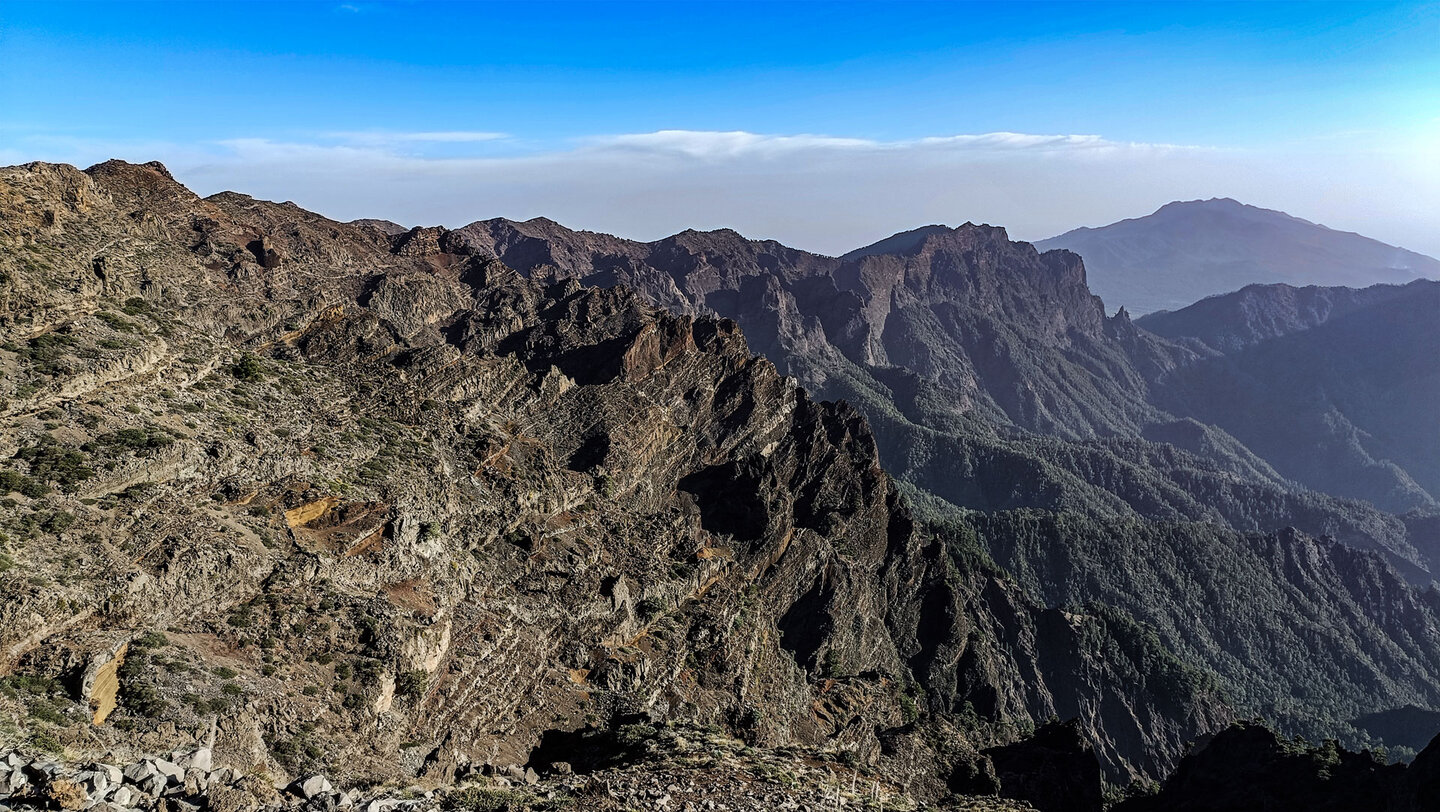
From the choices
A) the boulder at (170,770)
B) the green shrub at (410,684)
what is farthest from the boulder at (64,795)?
the green shrub at (410,684)

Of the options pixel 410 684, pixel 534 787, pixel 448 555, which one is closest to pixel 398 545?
pixel 448 555

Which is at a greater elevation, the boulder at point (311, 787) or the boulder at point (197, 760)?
the boulder at point (197, 760)

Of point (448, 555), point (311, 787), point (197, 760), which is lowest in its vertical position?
point (448, 555)

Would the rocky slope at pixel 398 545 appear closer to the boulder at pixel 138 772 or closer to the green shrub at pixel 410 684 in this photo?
the green shrub at pixel 410 684

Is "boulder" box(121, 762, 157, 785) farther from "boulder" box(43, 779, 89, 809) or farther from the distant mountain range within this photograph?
the distant mountain range

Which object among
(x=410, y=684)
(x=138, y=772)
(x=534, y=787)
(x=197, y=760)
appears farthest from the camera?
(x=410, y=684)

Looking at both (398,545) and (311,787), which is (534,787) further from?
(398,545)

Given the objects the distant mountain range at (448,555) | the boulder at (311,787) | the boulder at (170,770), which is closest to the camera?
the boulder at (170,770)

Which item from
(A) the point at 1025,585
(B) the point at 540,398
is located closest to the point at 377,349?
(B) the point at 540,398

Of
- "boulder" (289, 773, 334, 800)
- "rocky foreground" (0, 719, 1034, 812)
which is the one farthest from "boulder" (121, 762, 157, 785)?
"boulder" (289, 773, 334, 800)
